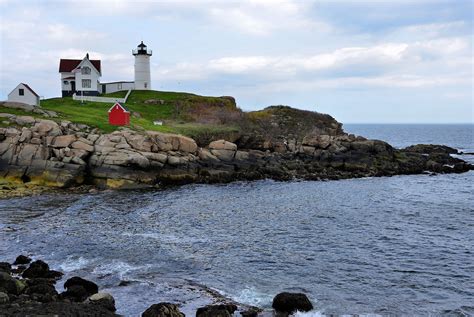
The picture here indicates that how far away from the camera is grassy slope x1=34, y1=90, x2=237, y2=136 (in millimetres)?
63594

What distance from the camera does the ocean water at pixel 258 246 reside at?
22.7 m

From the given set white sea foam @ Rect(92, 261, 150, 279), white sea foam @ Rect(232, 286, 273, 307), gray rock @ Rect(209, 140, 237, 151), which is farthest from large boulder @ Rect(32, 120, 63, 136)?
white sea foam @ Rect(232, 286, 273, 307)

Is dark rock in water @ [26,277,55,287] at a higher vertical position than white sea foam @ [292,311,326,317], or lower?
higher

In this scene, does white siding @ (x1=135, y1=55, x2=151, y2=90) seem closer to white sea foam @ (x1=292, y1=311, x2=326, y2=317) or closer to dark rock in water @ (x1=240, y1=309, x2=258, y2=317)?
dark rock in water @ (x1=240, y1=309, x2=258, y2=317)

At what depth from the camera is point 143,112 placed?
83875 millimetres

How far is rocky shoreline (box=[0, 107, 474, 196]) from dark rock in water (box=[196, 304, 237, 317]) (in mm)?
32339

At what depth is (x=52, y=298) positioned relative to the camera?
19.9m

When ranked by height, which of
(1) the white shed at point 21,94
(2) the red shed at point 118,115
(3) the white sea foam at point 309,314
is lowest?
(3) the white sea foam at point 309,314

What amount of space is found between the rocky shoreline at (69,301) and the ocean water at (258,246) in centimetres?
103

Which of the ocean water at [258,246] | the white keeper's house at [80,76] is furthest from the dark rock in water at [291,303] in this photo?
the white keeper's house at [80,76]

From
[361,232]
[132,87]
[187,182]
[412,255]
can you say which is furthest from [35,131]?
[132,87]

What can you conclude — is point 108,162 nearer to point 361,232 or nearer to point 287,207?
point 287,207

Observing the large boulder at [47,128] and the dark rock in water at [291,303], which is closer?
the dark rock in water at [291,303]

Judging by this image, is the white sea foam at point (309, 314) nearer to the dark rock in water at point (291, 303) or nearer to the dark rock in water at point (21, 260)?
the dark rock in water at point (291, 303)
